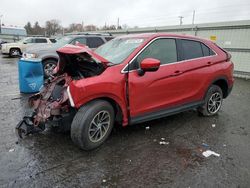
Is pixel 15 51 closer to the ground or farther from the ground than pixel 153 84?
farther from the ground

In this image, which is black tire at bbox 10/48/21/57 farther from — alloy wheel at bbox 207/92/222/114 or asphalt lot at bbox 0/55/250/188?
alloy wheel at bbox 207/92/222/114

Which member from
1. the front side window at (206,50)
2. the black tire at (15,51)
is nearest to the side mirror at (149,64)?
the front side window at (206,50)

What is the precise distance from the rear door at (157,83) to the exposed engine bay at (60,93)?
644 mm

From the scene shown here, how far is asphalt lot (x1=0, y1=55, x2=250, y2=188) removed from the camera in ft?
9.45

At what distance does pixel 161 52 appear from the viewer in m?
4.24

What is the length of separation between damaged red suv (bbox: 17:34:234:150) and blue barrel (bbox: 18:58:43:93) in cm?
273

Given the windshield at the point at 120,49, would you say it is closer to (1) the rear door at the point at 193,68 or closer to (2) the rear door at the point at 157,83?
(2) the rear door at the point at 157,83

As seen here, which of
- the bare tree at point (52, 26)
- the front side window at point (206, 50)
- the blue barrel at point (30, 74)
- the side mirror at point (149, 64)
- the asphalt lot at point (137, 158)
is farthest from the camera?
the bare tree at point (52, 26)

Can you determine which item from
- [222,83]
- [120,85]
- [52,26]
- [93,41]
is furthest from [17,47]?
[52,26]

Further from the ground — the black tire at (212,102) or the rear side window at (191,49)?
the rear side window at (191,49)

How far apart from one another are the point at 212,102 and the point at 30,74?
201 inches

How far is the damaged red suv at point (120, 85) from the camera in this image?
11.1 ft

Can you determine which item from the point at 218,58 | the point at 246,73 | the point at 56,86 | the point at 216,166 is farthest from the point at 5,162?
the point at 246,73

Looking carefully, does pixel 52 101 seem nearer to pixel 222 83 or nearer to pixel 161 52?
pixel 161 52
